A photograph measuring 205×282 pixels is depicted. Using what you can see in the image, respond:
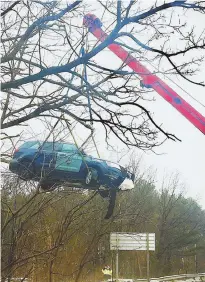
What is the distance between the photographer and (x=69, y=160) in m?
2.07

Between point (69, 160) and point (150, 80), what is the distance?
0.52 m

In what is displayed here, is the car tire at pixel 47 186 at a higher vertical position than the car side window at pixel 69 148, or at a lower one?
lower

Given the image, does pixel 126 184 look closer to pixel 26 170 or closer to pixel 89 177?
pixel 89 177

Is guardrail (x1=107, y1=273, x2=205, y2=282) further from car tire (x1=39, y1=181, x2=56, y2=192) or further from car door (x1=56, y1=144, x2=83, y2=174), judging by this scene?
car door (x1=56, y1=144, x2=83, y2=174)

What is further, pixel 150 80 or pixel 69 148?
pixel 69 148

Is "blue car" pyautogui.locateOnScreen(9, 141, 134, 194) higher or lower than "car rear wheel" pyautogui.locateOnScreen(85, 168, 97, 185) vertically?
higher

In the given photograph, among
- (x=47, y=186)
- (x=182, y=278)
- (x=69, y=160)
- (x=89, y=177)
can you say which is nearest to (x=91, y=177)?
(x=89, y=177)

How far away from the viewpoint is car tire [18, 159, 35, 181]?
210 cm

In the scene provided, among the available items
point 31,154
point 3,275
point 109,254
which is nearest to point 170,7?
point 31,154

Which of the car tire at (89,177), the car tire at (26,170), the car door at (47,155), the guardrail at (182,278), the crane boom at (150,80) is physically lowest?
the guardrail at (182,278)

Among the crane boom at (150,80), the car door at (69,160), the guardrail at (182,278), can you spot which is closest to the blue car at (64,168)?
the car door at (69,160)

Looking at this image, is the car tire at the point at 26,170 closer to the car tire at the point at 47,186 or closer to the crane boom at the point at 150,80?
the car tire at the point at 47,186

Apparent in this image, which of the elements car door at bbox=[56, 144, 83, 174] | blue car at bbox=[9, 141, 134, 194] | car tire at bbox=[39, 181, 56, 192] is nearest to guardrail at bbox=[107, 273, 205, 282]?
car tire at bbox=[39, 181, 56, 192]

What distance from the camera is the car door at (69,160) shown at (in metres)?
2.02
